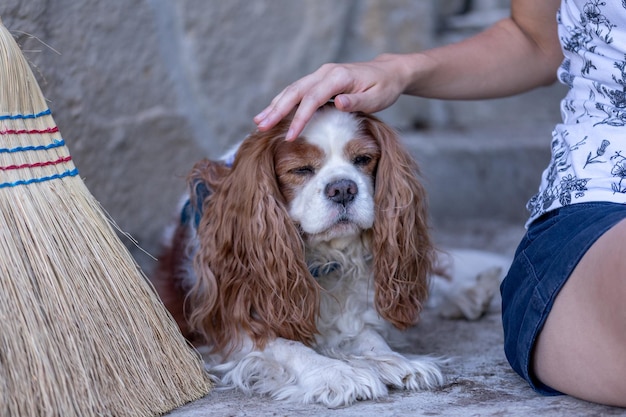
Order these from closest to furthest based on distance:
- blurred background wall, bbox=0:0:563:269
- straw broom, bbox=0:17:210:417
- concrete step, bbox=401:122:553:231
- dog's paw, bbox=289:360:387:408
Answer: straw broom, bbox=0:17:210:417 < dog's paw, bbox=289:360:387:408 < blurred background wall, bbox=0:0:563:269 < concrete step, bbox=401:122:553:231

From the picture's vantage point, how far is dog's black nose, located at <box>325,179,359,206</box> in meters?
2.05

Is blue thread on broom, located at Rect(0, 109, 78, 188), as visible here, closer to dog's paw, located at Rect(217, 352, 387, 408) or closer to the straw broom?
the straw broom

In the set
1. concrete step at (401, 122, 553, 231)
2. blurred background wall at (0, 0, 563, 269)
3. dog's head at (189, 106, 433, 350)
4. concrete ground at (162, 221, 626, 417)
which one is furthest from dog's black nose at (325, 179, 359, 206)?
concrete step at (401, 122, 553, 231)

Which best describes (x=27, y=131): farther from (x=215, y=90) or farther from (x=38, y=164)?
(x=215, y=90)

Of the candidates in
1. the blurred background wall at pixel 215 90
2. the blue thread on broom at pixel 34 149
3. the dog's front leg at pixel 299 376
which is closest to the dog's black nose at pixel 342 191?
the dog's front leg at pixel 299 376

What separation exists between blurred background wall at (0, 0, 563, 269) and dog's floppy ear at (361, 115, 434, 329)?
0.86 m

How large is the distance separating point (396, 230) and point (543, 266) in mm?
400

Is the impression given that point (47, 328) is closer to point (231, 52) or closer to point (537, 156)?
point (231, 52)

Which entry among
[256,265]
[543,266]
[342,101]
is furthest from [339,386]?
[342,101]

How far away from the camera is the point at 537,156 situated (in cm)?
377

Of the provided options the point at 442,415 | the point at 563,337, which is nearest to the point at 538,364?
the point at 563,337

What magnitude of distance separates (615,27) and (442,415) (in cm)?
88

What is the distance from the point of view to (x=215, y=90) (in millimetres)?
3262

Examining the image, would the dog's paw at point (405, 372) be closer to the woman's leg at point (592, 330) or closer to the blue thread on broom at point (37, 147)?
the woman's leg at point (592, 330)
